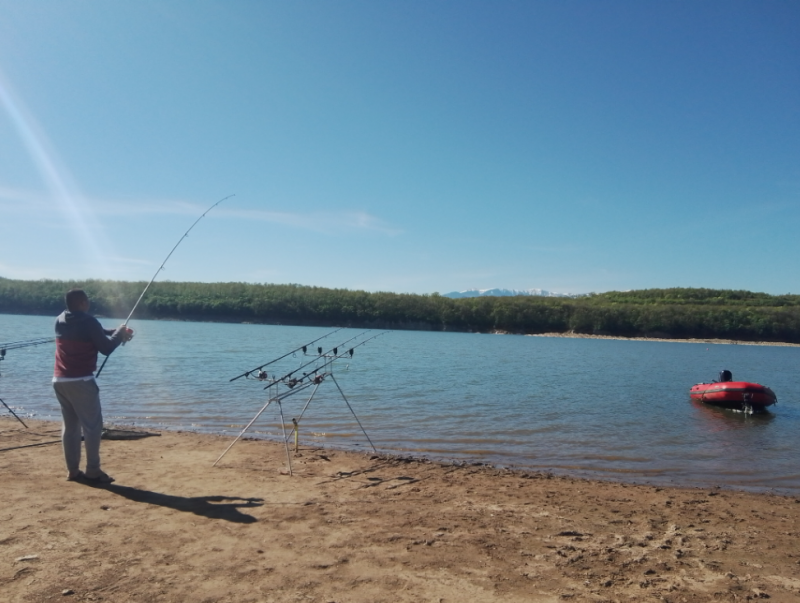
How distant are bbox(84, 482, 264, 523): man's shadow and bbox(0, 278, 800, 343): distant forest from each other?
92991mm

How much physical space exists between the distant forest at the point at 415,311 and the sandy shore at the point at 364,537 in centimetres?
9204

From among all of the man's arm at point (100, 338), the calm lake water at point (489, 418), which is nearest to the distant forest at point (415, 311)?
the calm lake water at point (489, 418)

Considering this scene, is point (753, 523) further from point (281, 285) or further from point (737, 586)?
point (281, 285)

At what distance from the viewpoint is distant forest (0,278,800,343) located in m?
96.2

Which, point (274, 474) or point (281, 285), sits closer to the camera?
point (274, 474)

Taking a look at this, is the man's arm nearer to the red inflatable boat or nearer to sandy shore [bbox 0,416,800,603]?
sandy shore [bbox 0,416,800,603]

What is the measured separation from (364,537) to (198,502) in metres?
2.08

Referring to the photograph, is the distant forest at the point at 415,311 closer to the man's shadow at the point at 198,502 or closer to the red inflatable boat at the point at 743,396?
the red inflatable boat at the point at 743,396

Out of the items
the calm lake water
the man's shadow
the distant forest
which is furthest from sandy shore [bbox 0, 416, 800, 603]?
the distant forest

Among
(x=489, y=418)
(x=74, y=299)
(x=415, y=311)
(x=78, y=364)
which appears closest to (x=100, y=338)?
(x=78, y=364)

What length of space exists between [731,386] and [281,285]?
111 metres

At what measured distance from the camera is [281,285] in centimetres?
12406

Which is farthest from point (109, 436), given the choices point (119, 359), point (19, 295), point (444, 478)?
point (19, 295)

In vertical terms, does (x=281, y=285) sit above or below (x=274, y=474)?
above
